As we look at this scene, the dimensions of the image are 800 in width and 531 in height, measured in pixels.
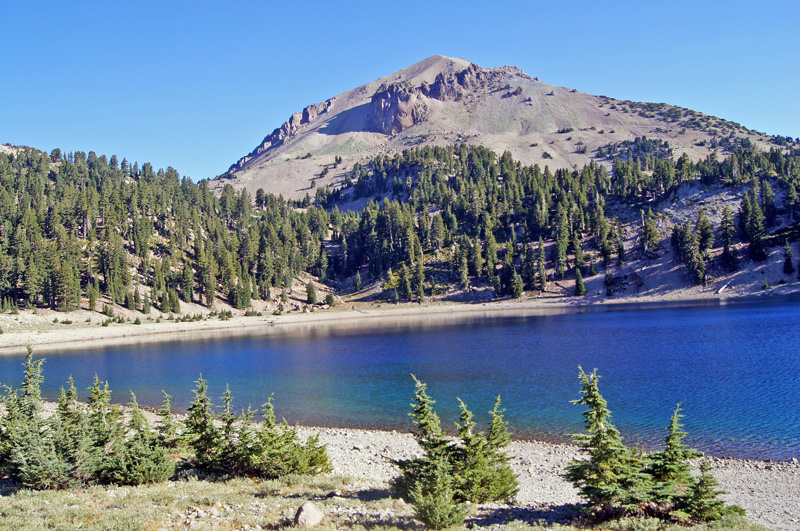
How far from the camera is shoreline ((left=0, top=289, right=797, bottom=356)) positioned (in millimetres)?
108250

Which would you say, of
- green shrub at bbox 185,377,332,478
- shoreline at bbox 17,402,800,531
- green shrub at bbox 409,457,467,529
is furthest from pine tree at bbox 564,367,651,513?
green shrub at bbox 185,377,332,478

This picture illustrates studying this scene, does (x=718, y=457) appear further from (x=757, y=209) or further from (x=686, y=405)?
(x=757, y=209)

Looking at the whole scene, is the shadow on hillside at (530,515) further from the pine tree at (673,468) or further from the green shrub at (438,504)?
the pine tree at (673,468)

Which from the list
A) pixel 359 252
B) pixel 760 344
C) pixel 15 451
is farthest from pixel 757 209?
pixel 15 451

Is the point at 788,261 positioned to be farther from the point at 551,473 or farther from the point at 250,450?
the point at 250,450

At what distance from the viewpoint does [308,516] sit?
1597cm

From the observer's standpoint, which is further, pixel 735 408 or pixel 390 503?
pixel 735 408

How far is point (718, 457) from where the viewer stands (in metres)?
27.7

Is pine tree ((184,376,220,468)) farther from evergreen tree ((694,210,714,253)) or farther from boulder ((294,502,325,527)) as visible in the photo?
evergreen tree ((694,210,714,253))

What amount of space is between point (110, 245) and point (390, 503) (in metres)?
153

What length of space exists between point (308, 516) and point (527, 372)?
4213 cm

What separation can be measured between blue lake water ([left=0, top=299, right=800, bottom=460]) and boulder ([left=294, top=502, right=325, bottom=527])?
2107 cm

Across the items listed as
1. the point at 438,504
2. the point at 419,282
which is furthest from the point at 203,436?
the point at 419,282

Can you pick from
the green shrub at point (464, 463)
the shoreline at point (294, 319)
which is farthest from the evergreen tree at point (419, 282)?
Result: the green shrub at point (464, 463)
